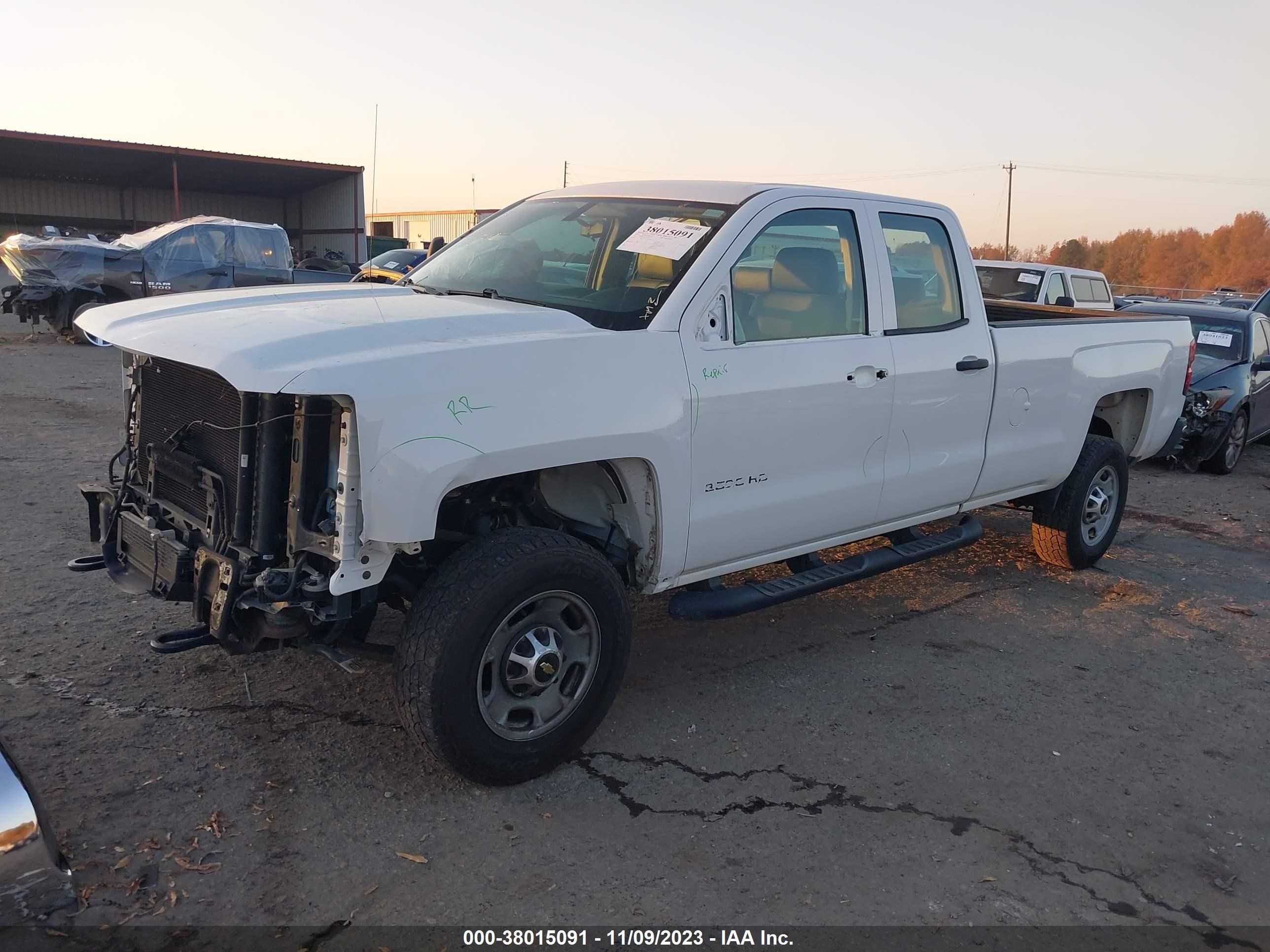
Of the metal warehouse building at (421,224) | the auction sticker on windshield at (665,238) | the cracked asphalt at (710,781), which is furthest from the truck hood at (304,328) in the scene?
the metal warehouse building at (421,224)

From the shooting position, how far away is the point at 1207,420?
10211 millimetres

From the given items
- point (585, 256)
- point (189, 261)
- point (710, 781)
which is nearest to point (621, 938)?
point (710, 781)

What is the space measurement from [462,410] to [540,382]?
319mm

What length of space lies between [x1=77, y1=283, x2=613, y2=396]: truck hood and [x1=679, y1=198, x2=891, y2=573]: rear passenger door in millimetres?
582

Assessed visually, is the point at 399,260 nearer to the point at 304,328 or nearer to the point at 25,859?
the point at 304,328

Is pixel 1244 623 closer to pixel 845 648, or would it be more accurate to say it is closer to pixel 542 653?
pixel 845 648

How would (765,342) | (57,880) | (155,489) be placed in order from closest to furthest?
(57,880)
(155,489)
(765,342)

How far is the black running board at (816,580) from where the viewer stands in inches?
164

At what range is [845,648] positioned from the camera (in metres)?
5.03

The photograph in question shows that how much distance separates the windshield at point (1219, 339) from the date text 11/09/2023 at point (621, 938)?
1021cm

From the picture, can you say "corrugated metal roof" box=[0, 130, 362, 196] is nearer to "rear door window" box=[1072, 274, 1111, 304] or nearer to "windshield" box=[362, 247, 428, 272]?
"windshield" box=[362, 247, 428, 272]

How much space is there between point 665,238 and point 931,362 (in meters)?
1.49

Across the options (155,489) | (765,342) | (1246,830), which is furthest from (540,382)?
(1246,830)

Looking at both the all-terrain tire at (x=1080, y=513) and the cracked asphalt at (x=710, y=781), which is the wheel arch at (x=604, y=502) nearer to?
the cracked asphalt at (x=710, y=781)
